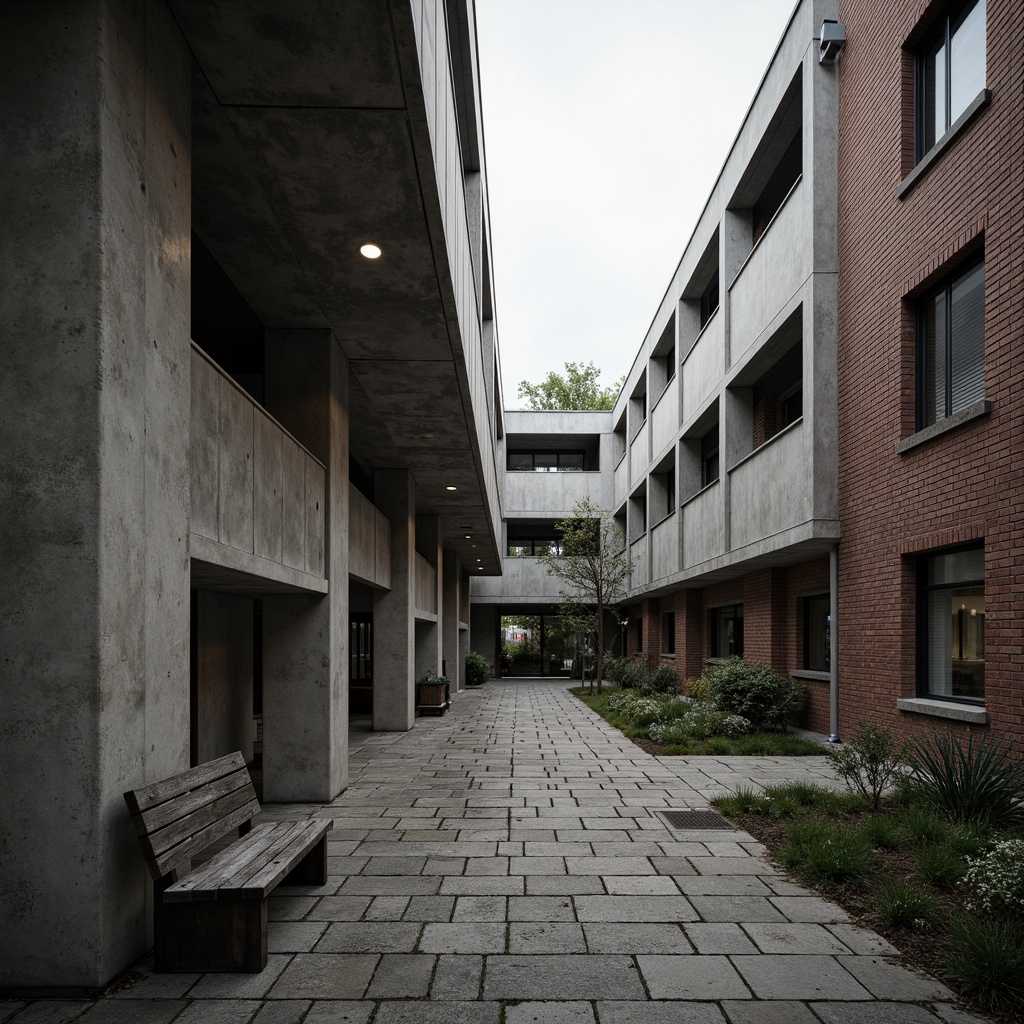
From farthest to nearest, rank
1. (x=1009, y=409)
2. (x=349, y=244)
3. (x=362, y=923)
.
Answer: (x=1009, y=409) → (x=349, y=244) → (x=362, y=923)

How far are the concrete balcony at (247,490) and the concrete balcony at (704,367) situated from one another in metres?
10.4

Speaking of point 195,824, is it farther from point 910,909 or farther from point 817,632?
point 817,632

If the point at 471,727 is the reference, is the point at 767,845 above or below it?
above

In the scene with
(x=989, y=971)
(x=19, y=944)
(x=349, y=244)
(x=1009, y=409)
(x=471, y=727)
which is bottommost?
(x=471, y=727)

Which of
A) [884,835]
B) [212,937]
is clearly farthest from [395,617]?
[212,937]

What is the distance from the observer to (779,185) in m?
15.1

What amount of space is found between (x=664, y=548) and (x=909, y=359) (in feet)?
40.5

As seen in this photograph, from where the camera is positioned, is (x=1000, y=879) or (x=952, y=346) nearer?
(x=1000, y=879)

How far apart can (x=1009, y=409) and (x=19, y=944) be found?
846 cm

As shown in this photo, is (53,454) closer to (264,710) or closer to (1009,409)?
(264,710)

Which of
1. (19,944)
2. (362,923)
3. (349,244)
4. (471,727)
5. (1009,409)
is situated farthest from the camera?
(471,727)

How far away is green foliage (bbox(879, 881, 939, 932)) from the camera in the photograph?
468 centimetres

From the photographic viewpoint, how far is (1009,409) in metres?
7.51

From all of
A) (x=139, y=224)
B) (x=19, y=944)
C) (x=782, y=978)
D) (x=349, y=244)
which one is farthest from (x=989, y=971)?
(x=349, y=244)
